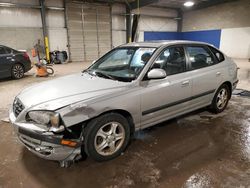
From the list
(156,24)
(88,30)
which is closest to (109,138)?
(88,30)

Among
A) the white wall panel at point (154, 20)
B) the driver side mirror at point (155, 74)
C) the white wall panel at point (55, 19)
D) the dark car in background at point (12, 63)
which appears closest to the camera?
the driver side mirror at point (155, 74)

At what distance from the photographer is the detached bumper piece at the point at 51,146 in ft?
6.06

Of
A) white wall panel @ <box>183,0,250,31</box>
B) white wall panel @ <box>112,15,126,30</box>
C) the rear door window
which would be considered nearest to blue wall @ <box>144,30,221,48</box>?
white wall panel @ <box>183,0,250,31</box>

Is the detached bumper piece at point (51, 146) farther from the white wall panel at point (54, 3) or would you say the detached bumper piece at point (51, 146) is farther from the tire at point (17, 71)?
the white wall panel at point (54, 3)

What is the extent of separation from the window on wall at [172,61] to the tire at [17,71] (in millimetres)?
6312

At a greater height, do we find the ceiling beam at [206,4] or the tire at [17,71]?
the ceiling beam at [206,4]

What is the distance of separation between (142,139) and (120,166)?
2.23 feet

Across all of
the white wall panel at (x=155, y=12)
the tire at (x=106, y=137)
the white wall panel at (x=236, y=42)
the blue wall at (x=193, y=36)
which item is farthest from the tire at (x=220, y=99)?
the blue wall at (x=193, y=36)

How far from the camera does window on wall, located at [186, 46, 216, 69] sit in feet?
9.80

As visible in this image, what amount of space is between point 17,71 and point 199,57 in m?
6.57

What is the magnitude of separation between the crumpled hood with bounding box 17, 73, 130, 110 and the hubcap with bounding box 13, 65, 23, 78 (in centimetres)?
546

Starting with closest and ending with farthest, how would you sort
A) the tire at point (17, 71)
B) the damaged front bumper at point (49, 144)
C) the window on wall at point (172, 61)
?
the damaged front bumper at point (49, 144) < the window on wall at point (172, 61) < the tire at point (17, 71)

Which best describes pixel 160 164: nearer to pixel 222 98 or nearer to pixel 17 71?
pixel 222 98

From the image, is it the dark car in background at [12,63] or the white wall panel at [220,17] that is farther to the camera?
the white wall panel at [220,17]
